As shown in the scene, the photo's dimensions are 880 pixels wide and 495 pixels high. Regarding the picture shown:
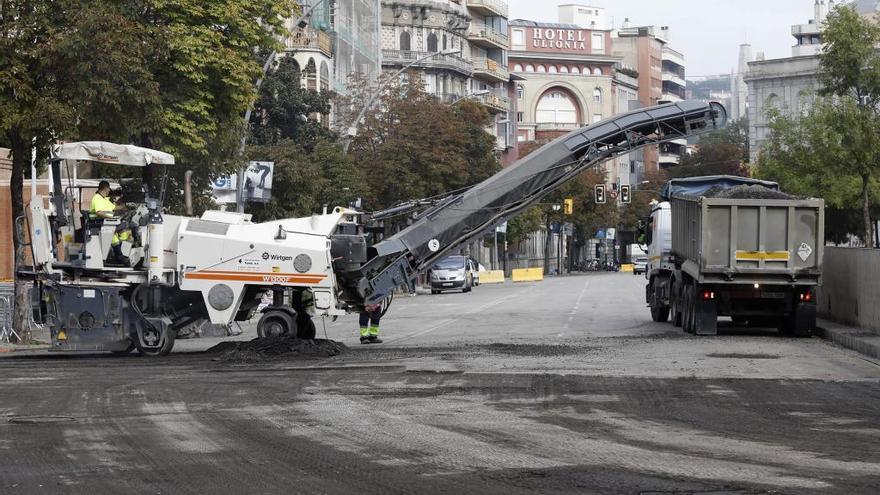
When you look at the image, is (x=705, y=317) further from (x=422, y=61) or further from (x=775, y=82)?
(x=775, y=82)

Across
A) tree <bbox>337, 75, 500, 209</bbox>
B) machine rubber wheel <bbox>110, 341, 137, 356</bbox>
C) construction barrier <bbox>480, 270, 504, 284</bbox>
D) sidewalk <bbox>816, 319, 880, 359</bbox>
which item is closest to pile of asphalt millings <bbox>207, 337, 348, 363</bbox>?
machine rubber wheel <bbox>110, 341, 137, 356</bbox>

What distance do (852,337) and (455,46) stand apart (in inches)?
3837

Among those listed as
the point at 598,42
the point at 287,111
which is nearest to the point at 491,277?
the point at 287,111

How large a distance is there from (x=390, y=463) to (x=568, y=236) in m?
129

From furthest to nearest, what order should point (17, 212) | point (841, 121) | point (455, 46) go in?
point (455, 46) < point (841, 121) < point (17, 212)

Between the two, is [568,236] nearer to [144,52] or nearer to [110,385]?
[144,52]

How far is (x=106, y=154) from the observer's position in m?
23.4

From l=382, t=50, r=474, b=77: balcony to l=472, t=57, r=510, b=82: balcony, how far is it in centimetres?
629

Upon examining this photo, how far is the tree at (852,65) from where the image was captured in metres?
46.8

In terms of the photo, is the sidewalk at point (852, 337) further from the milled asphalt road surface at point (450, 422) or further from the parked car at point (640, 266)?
the parked car at point (640, 266)

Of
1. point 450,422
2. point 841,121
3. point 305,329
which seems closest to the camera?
point 450,422

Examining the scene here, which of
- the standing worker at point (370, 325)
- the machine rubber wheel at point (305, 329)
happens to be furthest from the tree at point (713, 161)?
the machine rubber wheel at point (305, 329)

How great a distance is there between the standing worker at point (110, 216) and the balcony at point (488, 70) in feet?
344

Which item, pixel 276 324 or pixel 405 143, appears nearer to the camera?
pixel 276 324
